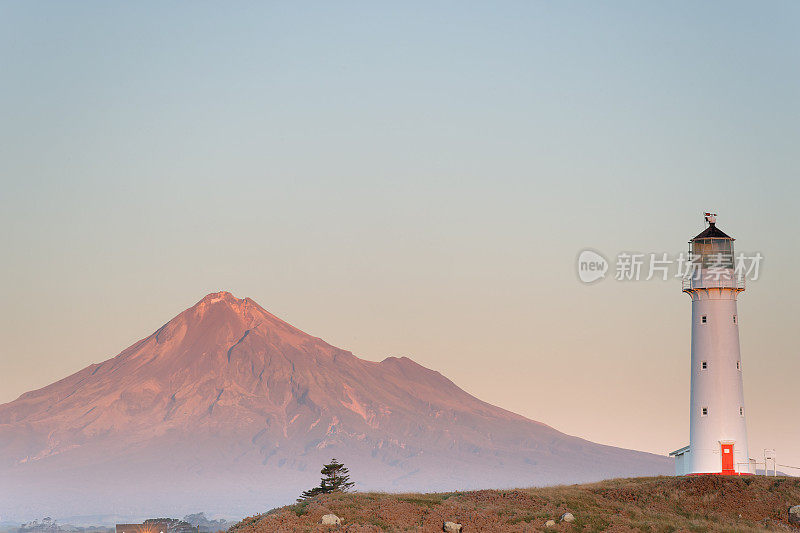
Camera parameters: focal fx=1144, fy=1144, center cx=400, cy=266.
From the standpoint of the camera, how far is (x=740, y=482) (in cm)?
6144

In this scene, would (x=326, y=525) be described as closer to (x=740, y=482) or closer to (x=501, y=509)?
(x=501, y=509)

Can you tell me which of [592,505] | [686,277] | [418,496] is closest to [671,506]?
[592,505]

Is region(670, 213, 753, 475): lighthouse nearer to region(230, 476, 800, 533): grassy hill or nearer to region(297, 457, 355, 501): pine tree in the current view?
region(230, 476, 800, 533): grassy hill

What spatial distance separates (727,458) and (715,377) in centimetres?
482

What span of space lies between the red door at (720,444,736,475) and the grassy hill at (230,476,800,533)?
12.5ft

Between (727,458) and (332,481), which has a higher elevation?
(727,458)

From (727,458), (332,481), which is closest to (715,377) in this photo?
(727,458)

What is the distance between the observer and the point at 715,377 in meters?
68.7

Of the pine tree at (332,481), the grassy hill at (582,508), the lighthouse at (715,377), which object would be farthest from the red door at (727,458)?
the pine tree at (332,481)

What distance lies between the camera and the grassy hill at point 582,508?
50.4 metres

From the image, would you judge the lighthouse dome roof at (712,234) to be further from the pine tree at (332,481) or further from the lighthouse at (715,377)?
the pine tree at (332,481)

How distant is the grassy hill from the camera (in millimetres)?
50406

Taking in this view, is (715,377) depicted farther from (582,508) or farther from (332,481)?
(332,481)

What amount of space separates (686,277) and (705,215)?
16.8 ft
